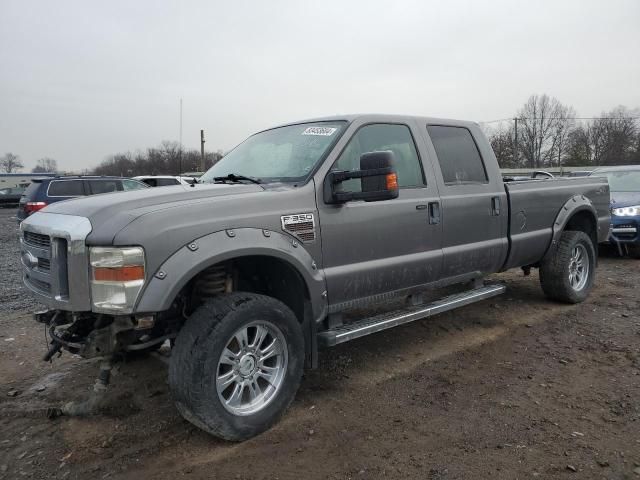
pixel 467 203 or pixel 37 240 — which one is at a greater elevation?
pixel 467 203

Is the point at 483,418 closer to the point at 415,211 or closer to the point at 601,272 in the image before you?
the point at 415,211

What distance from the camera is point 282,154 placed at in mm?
3891

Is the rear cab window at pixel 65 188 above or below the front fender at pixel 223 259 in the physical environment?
above

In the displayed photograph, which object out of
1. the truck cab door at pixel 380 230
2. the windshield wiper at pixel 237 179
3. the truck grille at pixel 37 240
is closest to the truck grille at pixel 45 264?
the truck grille at pixel 37 240

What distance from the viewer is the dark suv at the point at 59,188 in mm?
13711

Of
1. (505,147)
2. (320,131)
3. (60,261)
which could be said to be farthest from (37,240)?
(505,147)

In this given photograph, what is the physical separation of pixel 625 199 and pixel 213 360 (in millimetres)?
8998

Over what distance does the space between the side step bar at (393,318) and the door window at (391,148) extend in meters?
1.02

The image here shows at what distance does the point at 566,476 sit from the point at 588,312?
11.3 feet

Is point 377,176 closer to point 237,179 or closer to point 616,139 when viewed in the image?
point 237,179

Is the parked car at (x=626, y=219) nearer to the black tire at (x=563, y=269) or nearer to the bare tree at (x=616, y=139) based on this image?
the black tire at (x=563, y=269)

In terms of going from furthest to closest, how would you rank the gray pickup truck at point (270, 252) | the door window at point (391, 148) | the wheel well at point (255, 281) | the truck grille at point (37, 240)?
the door window at point (391, 148)
the wheel well at point (255, 281)
the truck grille at point (37, 240)
the gray pickup truck at point (270, 252)

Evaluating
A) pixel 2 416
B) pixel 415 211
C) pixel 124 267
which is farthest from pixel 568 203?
pixel 2 416

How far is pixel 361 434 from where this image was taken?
3.05m
